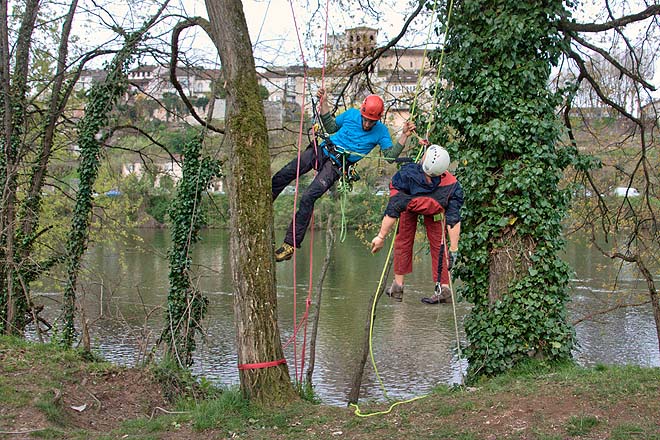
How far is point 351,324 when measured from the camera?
20.4 meters

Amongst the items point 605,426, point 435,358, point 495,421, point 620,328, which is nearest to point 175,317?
point 495,421

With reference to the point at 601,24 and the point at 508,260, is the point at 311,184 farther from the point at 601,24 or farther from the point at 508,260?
the point at 601,24

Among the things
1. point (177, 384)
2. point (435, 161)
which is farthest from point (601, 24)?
point (177, 384)

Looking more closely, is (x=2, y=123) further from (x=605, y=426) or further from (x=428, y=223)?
(x=605, y=426)

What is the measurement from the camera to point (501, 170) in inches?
332

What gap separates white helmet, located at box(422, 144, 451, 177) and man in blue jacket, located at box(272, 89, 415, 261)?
0.58 m

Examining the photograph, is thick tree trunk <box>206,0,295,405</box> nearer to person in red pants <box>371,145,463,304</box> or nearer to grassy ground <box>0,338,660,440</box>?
grassy ground <box>0,338,660,440</box>

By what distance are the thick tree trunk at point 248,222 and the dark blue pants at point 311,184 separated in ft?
1.41

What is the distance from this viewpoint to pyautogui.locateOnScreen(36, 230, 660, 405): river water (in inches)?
611

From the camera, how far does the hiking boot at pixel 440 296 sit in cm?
687

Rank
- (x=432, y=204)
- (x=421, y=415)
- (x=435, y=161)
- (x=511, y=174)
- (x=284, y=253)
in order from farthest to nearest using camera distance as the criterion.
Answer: (x=511, y=174) → (x=284, y=253) → (x=432, y=204) → (x=421, y=415) → (x=435, y=161)

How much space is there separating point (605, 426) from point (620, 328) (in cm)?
1529

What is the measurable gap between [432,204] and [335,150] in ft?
3.86

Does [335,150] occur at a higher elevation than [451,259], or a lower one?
higher
